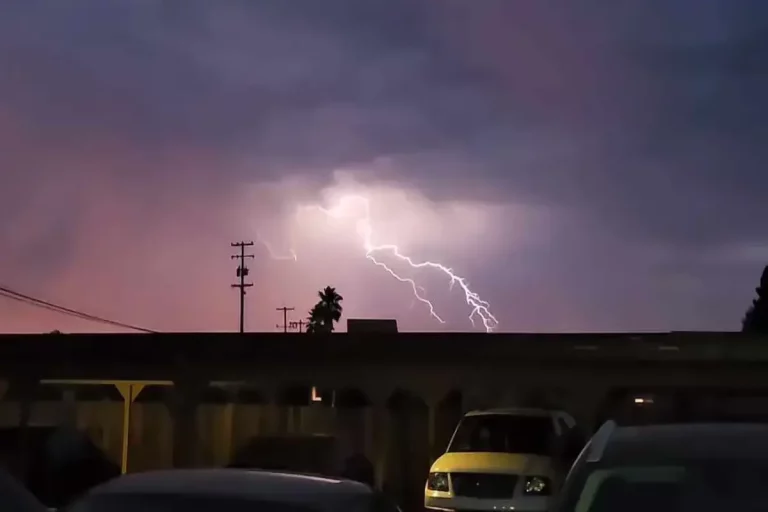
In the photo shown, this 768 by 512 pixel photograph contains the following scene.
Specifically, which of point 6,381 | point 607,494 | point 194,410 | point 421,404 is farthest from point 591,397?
point 607,494

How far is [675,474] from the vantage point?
Answer: 441 centimetres

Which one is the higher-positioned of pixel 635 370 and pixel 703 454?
pixel 635 370

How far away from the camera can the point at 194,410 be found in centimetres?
2417

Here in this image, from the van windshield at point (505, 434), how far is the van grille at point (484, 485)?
0.90 m

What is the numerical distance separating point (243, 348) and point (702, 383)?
9.71 m

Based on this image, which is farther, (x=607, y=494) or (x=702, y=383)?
(x=702, y=383)

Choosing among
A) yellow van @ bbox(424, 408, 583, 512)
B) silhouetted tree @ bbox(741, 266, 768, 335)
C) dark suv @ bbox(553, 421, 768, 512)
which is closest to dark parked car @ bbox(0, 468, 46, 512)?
dark suv @ bbox(553, 421, 768, 512)

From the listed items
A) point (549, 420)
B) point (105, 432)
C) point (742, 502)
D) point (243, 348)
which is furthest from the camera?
point (105, 432)

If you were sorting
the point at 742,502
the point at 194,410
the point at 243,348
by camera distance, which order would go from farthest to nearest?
the point at 194,410, the point at 243,348, the point at 742,502

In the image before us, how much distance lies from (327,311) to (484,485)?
83.9 metres

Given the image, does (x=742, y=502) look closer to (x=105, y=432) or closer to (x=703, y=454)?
Answer: (x=703, y=454)

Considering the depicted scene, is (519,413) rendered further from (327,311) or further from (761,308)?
(327,311)

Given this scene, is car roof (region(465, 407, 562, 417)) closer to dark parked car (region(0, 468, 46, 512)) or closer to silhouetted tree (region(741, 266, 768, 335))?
dark parked car (region(0, 468, 46, 512))

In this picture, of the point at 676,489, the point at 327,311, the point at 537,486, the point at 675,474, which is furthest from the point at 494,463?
the point at 327,311
